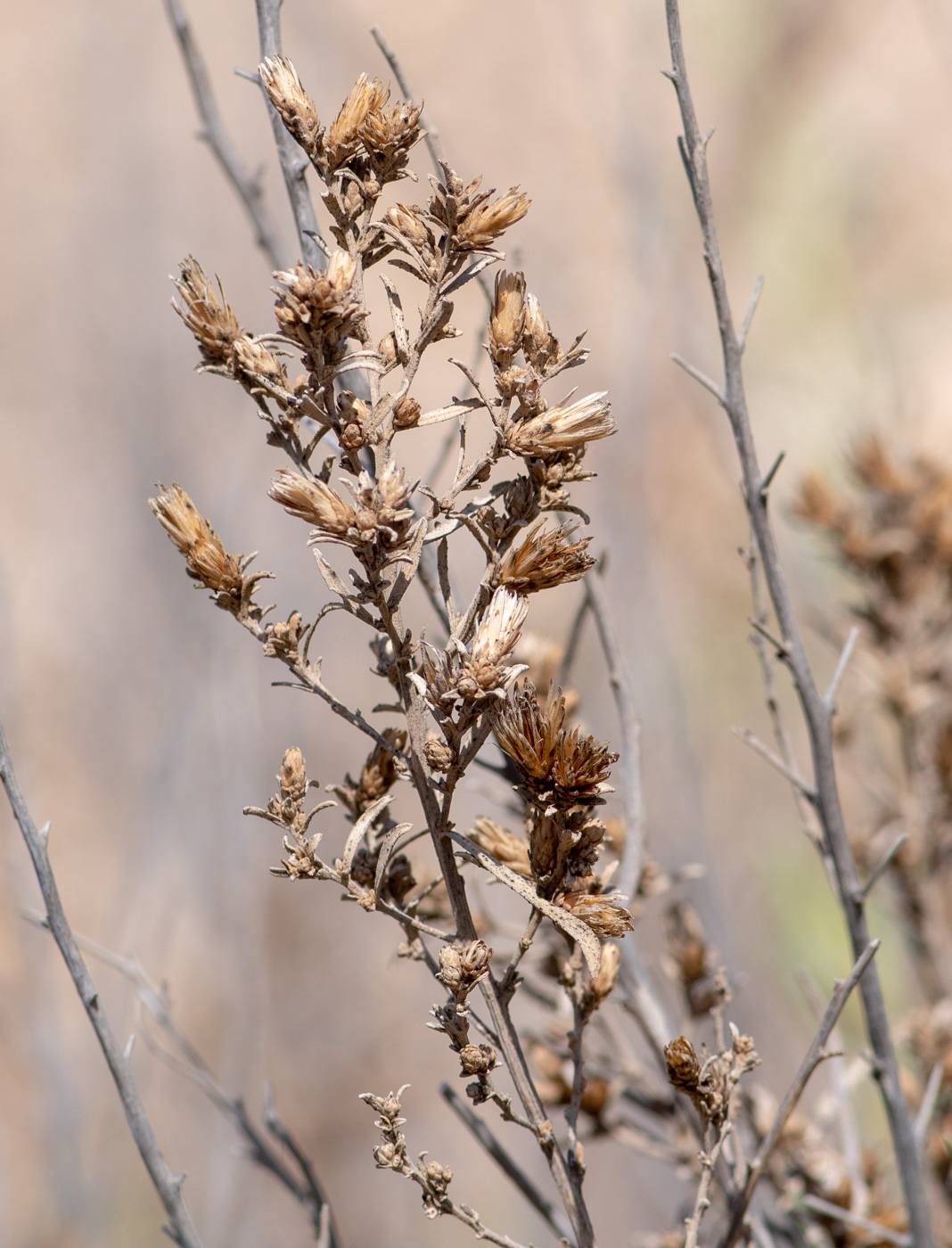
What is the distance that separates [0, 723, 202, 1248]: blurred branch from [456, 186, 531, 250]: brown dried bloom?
43cm

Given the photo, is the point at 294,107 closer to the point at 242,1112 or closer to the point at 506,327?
the point at 506,327

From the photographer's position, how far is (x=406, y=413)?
1.95 ft

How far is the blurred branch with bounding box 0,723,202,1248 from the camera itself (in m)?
0.65

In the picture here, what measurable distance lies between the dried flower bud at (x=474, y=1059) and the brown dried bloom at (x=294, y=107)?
0.52 m

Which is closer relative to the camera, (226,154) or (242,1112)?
(242,1112)

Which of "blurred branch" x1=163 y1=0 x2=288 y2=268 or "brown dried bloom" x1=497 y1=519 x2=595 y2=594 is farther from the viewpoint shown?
"blurred branch" x1=163 y1=0 x2=288 y2=268

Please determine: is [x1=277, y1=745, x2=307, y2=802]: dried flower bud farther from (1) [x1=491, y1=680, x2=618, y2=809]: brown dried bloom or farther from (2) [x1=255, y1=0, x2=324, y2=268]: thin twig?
(2) [x1=255, y1=0, x2=324, y2=268]: thin twig

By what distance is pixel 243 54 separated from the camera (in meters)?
→ 4.05

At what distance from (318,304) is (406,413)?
0.08m

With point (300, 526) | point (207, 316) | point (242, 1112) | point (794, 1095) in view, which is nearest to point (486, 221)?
point (207, 316)

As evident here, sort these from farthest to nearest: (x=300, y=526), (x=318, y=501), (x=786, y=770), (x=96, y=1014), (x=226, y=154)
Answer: (x=300, y=526) → (x=226, y=154) → (x=786, y=770) → (x=96, y=1014) → (x=318, y=501)

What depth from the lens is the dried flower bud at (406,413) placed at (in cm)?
59

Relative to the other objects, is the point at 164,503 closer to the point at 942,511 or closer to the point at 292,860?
the point at 292,860

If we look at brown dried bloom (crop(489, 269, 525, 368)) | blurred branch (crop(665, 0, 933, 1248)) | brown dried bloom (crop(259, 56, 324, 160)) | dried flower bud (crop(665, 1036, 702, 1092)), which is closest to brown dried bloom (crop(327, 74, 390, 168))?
brown dried bloom (crop(259, 56, 324, 160))
